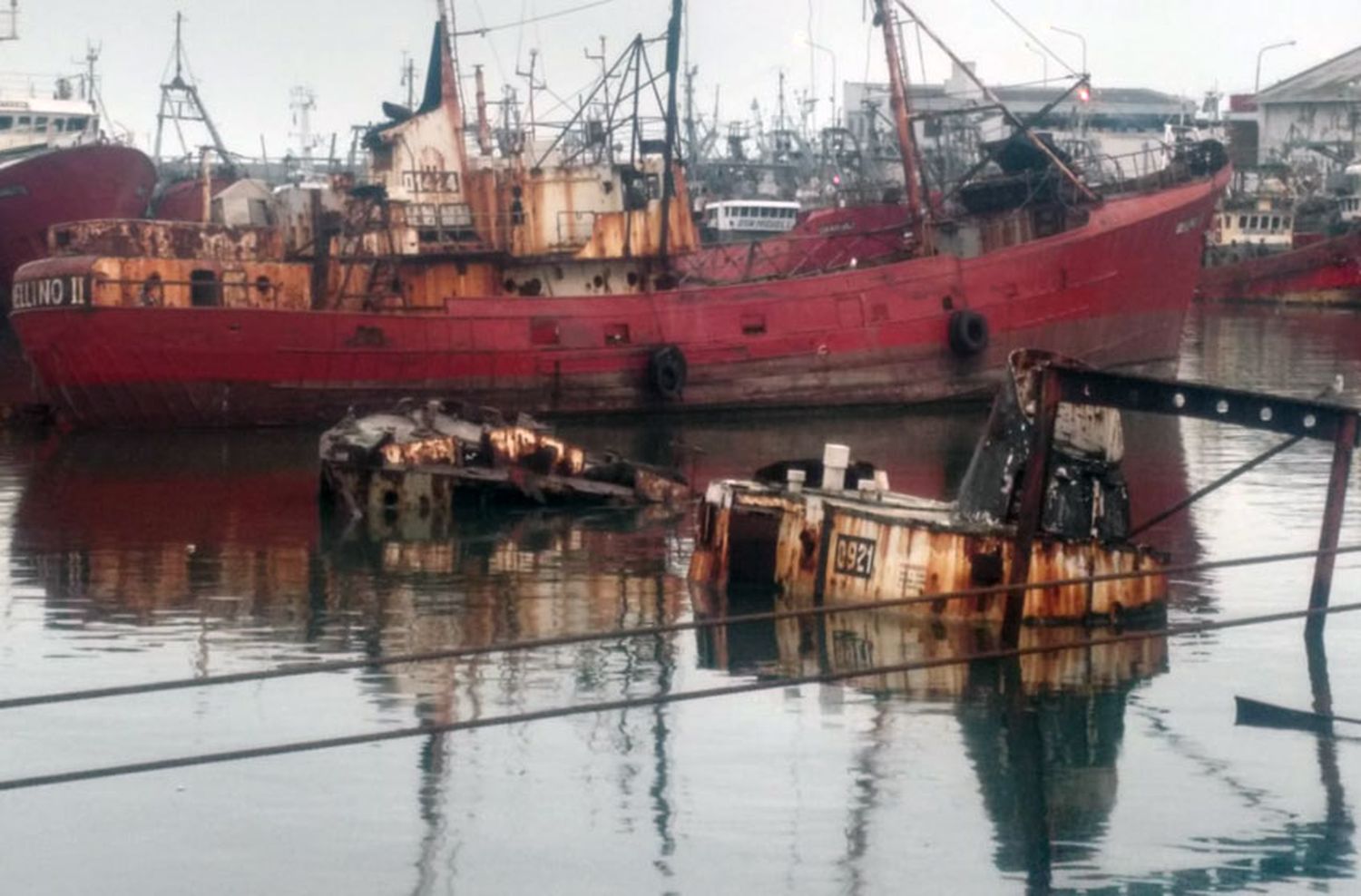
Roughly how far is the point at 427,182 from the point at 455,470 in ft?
42.5

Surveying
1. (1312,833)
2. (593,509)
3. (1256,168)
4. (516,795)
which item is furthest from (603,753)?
(1256,168)

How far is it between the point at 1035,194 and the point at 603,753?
2667 cm

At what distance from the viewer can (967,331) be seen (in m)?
37.4

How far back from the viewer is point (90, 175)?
51688 mm

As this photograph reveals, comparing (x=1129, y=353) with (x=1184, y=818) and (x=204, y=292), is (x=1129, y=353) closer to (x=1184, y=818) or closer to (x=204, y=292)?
(x=204, y=292)

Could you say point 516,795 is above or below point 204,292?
below

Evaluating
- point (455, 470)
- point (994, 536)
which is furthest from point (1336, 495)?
point (455, 470)

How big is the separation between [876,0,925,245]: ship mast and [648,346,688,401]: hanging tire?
5.09 m

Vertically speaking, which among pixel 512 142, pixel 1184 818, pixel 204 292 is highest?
pixel 512 142

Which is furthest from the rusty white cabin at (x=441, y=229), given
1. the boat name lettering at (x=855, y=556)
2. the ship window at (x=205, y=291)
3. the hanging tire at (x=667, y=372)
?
the boat name lettering at (x=855, y=556)

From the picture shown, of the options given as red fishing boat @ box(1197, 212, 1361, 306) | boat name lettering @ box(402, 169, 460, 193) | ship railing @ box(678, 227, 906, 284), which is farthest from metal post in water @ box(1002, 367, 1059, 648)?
red fishing boat @ box(1197, 212, 1361, 306)

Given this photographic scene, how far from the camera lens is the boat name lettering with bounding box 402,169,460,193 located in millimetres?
37625

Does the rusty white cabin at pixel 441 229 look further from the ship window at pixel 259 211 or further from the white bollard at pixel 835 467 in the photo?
the white bollard at pixel 835 467

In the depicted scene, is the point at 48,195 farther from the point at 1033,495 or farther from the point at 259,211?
the point at 1033,495
